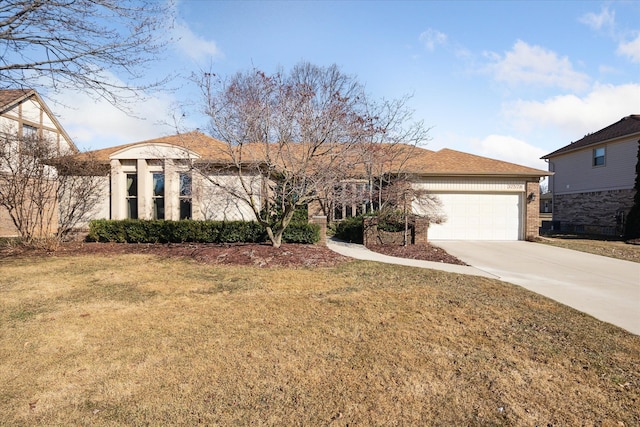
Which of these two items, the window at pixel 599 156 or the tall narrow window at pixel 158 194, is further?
the window at pixel 599 156

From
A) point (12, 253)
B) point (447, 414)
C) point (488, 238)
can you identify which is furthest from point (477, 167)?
point (12, 253)

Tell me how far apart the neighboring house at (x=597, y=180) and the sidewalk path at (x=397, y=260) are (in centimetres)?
1568

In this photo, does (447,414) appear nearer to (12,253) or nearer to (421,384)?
(421,384)

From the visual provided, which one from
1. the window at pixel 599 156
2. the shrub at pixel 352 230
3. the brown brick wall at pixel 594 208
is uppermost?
the window at pixel 599 156

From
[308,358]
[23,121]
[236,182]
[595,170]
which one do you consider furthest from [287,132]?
[595,170]

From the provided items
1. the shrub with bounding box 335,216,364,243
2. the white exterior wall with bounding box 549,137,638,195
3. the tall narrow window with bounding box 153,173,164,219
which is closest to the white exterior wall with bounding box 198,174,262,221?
the tall narrow window with bounding box 153,173,164,219

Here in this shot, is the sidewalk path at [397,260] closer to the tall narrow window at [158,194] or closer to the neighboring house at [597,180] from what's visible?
the tall narrow window at [158,194]

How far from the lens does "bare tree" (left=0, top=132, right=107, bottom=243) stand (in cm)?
1049

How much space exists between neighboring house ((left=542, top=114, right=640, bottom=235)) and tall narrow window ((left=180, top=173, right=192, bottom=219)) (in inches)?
872

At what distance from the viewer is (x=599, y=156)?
64.6ft

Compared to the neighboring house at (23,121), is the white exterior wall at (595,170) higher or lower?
lower

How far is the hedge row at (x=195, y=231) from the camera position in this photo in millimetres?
11703

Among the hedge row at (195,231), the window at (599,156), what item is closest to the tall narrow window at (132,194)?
the hedge row at (195,231)

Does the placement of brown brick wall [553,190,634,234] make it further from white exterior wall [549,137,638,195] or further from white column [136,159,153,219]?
white column [136,159,153,219]
